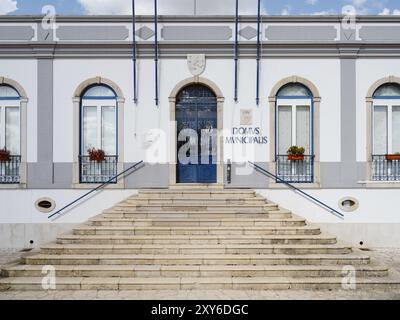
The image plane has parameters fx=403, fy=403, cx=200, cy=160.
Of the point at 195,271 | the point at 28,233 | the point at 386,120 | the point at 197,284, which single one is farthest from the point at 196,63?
the point at 28,233

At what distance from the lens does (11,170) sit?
11.1 meters

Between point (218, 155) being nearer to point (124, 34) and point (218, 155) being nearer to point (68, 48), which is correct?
point (124, 34)

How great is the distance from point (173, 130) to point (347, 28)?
18.4 feet

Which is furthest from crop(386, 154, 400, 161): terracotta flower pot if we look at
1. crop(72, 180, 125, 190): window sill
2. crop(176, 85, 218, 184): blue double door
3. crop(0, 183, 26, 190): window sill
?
crop(0, 183, 26, 190): window sill

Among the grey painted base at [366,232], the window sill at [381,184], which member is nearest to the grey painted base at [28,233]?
the grey painted base at [366,232]

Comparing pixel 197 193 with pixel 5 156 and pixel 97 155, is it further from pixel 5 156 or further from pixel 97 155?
pixel 5 156

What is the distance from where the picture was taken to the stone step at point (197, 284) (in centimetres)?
688

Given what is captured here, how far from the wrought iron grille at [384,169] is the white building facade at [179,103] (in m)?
0.03

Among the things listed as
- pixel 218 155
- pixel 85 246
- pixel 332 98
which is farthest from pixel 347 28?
pixel 85 246

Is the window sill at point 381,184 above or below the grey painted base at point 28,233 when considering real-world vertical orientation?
above

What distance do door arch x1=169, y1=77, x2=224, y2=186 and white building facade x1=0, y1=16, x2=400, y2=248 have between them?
40mm

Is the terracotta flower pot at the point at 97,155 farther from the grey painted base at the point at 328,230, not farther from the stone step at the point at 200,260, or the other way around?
the stone step at the point at 200,260
